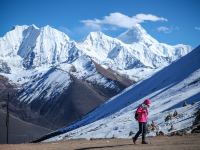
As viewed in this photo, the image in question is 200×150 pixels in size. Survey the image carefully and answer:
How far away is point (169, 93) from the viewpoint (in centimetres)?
10388

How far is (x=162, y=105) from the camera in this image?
89.8 m

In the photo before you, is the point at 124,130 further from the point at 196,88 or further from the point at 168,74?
the point at 168,74

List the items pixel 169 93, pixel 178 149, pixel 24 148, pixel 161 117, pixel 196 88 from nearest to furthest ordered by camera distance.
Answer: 1. pixel 178 149
2. pixel 24 148
3. pixel 161 117
4. pixel 196 88
5. pixel 169 93

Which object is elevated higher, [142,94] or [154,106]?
[142,94]

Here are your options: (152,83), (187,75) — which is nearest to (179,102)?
(187,75)

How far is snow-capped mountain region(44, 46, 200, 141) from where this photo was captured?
6531 cm

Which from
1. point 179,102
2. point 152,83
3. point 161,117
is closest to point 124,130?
point 161,117

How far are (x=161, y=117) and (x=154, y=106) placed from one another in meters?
20.6

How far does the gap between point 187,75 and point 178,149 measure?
9214 cm

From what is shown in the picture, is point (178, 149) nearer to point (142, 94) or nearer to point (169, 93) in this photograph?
point (169, 93)

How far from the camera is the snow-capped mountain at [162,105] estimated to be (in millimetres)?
65312

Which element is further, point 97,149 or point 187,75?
point 187,75

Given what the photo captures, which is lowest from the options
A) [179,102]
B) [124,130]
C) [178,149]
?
[178,149]

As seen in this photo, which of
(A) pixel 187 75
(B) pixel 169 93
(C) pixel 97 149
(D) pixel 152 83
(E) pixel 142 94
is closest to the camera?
(C) pixel 97 149
